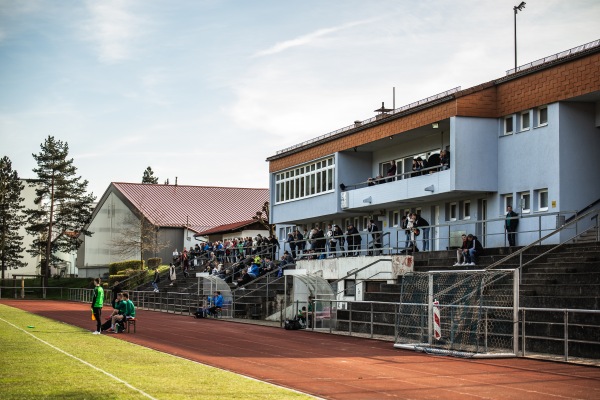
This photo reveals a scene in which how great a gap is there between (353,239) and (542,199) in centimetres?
1063

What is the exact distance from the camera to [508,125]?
36.7m

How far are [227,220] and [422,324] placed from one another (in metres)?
68.8

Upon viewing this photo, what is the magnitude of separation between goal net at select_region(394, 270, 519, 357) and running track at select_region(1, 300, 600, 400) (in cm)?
90

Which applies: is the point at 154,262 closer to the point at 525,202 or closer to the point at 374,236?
the point at 374,236

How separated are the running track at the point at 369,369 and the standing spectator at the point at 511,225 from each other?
7.75 meters

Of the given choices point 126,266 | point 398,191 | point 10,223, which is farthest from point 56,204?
point 398,191

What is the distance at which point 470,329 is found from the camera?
2341 centimetres

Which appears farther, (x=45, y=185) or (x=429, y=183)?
(x=45, y=185)

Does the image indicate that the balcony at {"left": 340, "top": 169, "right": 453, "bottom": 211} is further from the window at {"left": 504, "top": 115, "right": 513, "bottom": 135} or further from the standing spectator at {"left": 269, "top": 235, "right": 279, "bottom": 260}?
the standing spectator at {"left": 269, "top": 235, "right": 279, "bottom": 260}

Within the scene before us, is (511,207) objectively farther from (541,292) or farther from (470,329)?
(470,329)

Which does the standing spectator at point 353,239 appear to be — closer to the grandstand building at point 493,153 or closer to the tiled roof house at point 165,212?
the grandstand building at point 493,153

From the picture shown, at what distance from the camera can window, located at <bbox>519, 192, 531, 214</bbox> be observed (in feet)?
114

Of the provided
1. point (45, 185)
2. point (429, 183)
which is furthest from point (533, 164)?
point (45, 185)

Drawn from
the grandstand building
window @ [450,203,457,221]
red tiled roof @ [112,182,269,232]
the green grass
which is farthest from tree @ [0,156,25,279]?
the green grass
